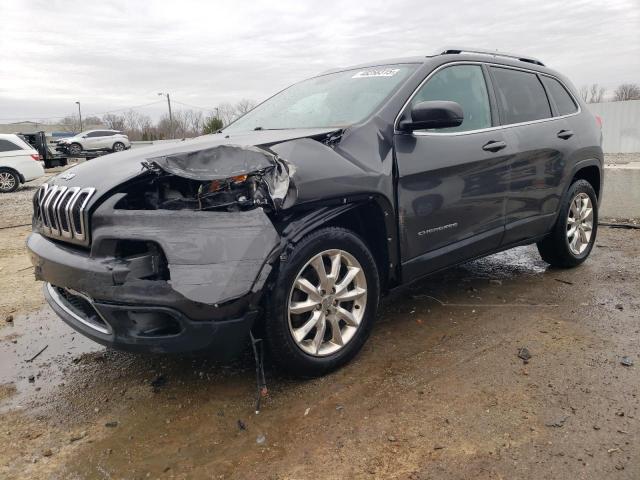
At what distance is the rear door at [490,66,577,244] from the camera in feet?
13.1

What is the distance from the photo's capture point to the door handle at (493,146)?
3.68 m

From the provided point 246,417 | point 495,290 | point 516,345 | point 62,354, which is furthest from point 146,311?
point 495,290

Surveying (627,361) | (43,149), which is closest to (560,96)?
(627,361)

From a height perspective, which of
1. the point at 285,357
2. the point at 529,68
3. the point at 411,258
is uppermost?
the point at 529,68

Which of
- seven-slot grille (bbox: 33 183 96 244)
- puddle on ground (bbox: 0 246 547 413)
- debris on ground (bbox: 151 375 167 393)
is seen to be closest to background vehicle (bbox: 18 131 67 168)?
puddle on ground (bbox: 0 246 547 413)

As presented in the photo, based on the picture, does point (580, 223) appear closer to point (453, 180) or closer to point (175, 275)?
point (453, 180)

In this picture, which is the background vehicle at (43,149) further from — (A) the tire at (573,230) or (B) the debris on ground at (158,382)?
(A) the tire at (573,230)

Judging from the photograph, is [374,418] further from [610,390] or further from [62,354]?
[62,354]

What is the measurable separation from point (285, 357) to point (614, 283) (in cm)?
327

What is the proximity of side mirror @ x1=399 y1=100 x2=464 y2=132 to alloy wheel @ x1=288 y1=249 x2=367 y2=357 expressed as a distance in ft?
2.97

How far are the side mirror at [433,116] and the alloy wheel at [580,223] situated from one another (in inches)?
86.1

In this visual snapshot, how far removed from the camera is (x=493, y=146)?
12.3 feet

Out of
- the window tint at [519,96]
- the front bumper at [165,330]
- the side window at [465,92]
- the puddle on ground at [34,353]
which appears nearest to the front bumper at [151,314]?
the front bumper at [165,330]

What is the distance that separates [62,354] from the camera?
11.5 ft
